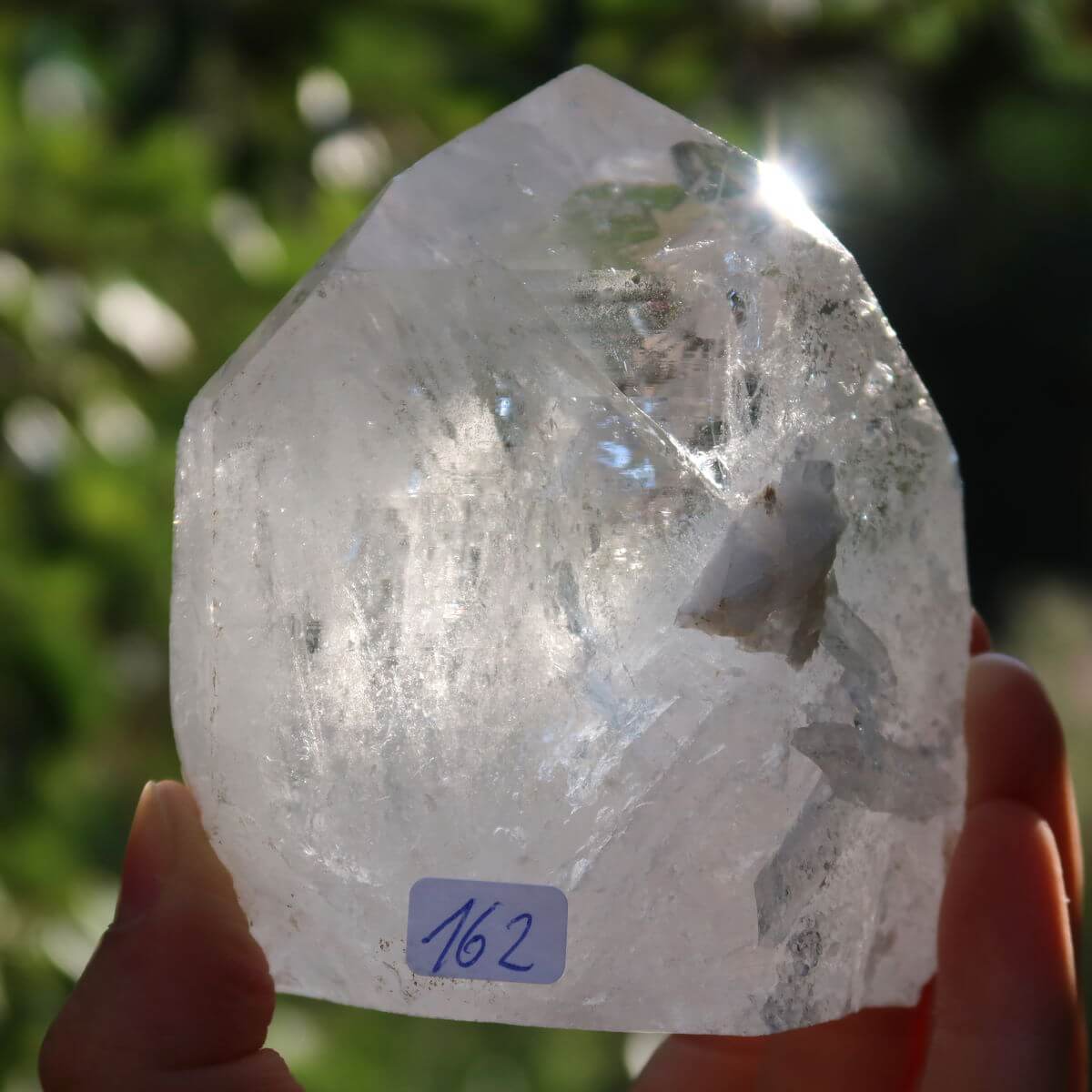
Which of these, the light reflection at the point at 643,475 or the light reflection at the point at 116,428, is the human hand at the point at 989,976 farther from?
the light reflection at the point at 116,428

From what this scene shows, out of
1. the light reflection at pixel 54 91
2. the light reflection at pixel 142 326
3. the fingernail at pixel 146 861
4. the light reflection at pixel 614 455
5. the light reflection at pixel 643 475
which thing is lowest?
the fingernail at pixel 146 861

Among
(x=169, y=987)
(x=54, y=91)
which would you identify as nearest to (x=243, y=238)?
(x=54, y=91)

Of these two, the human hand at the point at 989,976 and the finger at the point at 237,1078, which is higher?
the finger at the point at 237,1078

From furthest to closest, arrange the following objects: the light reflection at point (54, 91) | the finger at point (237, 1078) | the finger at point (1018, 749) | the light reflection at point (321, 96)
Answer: the light reflection at point (321, 96) < the light reflection at point (54, 91) < the finger at point (1018, 749) < the finger at point (237, 1078)

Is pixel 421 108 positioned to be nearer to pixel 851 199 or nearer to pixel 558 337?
pixel 558 337

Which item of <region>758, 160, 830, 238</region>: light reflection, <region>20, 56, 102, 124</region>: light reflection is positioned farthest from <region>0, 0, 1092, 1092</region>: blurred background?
<region>758, 160, 830, 238</region>: light reflection

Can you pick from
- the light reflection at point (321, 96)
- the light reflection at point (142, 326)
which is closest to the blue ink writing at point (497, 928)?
the light reflection at point (142, 326)
